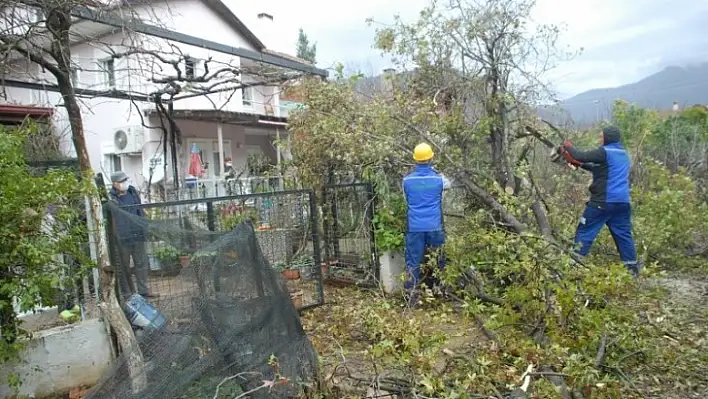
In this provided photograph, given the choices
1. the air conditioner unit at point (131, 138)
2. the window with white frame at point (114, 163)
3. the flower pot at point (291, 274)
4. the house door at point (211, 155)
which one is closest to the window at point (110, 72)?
the flower pot at point (291, 274)

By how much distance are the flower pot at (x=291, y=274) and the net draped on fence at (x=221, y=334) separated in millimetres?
1768

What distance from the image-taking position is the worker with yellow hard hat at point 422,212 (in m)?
5.23

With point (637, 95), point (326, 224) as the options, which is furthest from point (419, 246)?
point (637, 95)

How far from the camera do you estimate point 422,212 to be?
5254 millimetres

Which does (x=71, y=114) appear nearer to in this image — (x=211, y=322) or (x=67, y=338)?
(x=67, y=338)

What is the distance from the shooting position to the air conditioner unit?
42.9ft

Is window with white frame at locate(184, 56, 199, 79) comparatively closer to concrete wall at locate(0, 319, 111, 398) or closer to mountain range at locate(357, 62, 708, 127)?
mountain range at locate(357, 62, 708, 127)

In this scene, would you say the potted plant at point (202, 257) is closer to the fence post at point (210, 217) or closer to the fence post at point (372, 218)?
the fence post at point (210, 217)

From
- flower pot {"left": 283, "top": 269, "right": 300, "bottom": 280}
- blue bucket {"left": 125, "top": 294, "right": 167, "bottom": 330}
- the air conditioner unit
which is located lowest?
flower pot {"left": 283, "top": 269, "right": 300, "bottom": 280}

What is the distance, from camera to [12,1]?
3398 millimetres

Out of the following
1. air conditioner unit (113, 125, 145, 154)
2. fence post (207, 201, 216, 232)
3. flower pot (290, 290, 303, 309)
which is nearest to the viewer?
fence post (207, 201, 216, 232)

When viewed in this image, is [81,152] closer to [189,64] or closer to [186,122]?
[189,64]

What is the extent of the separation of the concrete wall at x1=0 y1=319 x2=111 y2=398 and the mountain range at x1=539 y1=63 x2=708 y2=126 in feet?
21.8

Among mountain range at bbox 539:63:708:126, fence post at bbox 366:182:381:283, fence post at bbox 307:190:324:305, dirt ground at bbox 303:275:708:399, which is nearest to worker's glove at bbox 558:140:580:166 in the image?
dirt ground at bbox 303:275:708:399
